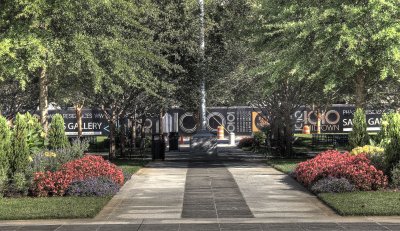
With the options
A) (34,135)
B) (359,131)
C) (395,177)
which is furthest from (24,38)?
(395,177)

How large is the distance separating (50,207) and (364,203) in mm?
7179

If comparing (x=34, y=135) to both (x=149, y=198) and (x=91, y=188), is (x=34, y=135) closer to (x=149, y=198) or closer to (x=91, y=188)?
(x=91, y=188)

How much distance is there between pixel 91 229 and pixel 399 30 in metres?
13.8

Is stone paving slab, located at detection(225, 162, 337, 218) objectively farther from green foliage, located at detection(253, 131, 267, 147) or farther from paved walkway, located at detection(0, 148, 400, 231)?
green foliage, located at detection(253, 131, 267, 147)

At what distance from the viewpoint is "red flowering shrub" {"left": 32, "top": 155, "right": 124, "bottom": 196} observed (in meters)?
15.8

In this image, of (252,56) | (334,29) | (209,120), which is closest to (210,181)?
(334,29)

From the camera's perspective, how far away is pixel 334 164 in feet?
56.8

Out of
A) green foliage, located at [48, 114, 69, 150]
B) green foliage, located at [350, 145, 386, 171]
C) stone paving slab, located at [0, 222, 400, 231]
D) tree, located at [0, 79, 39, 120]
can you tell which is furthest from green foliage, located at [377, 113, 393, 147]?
tree, located at [0, 79, 39, 120]

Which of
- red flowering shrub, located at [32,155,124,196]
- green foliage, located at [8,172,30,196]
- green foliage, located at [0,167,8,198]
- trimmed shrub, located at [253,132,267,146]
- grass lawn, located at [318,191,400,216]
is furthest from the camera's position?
trimmed shrub, located at [253,132,267,146]

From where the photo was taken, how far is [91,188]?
51.8ft

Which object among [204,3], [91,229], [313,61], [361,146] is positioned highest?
[204,3]

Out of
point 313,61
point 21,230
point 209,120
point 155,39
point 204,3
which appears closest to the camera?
point 21,230

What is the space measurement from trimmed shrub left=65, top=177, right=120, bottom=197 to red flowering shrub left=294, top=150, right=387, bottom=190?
5645 mm

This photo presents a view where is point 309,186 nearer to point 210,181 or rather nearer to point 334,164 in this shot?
point 334,164
